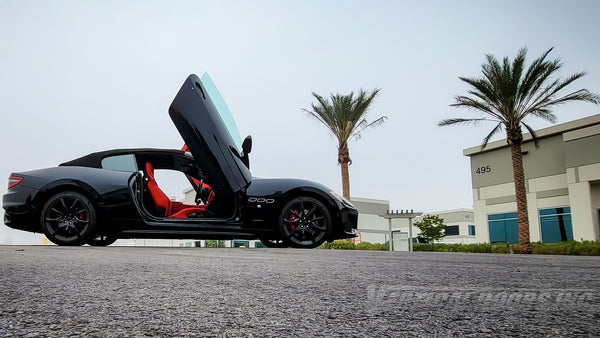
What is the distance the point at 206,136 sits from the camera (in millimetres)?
5762

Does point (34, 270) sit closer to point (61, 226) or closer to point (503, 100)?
point (61, 226)

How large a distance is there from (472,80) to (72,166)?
16812mm

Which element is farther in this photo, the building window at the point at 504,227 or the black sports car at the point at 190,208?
the building window at the point at 504,227

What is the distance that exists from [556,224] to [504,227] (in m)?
3.69

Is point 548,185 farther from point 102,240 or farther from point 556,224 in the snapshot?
point 102,240

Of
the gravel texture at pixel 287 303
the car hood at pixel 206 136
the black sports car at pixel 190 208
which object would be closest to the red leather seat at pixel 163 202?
the black sports car at pixel 190 208

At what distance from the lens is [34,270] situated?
286 cm

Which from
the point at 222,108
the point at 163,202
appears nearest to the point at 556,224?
the point at 222,108

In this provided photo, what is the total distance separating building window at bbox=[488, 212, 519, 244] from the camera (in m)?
29.3

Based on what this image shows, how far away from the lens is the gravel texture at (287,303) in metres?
1.43

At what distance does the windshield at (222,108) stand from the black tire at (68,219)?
195cm

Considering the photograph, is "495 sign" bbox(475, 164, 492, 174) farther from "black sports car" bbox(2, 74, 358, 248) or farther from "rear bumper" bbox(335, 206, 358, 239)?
"black sports car" bbox(2, 74, 358, 248)

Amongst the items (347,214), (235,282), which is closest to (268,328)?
(235,282)

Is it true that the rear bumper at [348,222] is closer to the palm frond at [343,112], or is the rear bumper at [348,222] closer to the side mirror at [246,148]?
the side mirror at [246,148]
